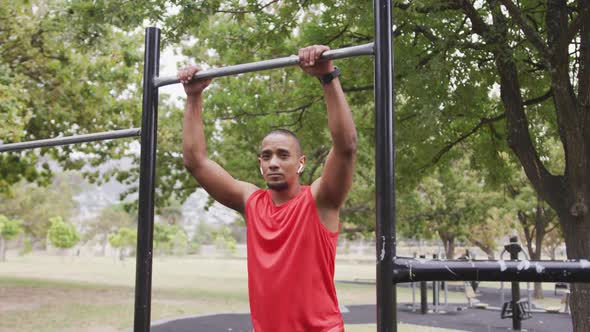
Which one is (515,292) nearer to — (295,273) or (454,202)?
(295,273)

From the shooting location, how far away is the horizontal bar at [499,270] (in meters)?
1.49

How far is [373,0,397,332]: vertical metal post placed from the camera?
5.63ft

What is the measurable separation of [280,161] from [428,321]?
37.9 feet

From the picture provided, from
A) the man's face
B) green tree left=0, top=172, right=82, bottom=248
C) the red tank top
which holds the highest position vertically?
green tree left=0, top=172, right=82, bottom=248

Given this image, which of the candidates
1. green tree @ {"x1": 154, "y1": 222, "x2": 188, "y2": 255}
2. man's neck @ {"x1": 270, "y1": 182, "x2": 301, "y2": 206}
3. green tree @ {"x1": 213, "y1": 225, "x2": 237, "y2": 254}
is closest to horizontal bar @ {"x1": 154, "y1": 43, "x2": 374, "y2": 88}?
man's neck @ {"x1": 270, "y1": 182, "x2": 301, "y2": 206}

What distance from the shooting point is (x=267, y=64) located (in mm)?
2158

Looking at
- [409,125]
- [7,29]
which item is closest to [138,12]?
[409,125]

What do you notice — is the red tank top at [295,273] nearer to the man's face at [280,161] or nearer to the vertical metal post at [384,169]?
the man's face at [280,161]

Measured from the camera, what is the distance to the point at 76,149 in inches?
532

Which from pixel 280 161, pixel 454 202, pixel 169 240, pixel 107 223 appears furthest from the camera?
pixel 107 223

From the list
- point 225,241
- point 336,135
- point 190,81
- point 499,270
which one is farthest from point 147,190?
point 225,241

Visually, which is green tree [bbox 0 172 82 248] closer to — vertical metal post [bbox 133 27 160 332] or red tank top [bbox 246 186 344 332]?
vertical metal post [bbox 133 27 160 332]

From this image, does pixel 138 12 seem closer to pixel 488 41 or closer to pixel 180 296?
pixel 488 41

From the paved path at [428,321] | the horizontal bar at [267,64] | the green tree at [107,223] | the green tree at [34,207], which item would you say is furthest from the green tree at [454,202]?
the green tree at [107,223]
